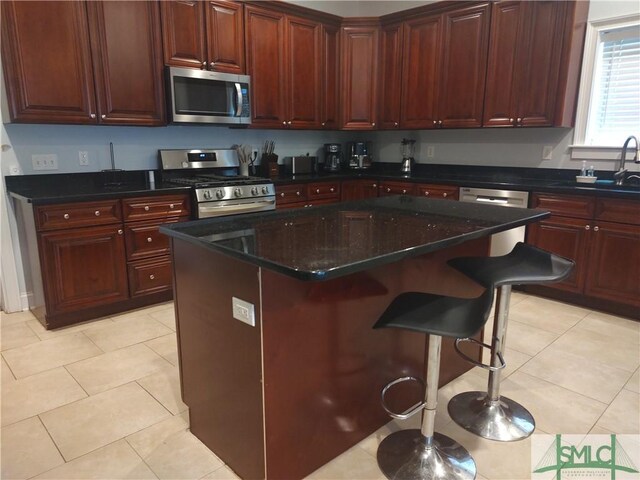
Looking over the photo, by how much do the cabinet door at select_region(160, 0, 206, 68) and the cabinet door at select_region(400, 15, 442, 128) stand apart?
207 cm

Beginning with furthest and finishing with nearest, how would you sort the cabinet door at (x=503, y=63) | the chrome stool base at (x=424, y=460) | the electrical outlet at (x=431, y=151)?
the electrical outlet at (x=431, y=151)
the cabinet door at (x=503, y=63)
the chrome stool base at (x=424, y=460)

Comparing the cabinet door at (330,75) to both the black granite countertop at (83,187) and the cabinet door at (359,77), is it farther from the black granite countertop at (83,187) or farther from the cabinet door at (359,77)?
the black granite countertop at (83,187)

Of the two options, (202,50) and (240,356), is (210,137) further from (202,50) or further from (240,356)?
(240,356)

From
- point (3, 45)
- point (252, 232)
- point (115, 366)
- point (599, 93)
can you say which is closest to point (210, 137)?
point (3, 45)

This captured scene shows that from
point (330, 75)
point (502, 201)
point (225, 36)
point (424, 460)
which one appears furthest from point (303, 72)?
point (424, 460)

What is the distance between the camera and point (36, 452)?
1789mm

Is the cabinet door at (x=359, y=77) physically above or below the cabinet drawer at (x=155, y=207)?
above

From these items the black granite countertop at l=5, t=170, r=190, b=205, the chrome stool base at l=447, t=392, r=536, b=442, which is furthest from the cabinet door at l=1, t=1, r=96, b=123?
the chrome stool base at l=447, t=392, r=536, b=442

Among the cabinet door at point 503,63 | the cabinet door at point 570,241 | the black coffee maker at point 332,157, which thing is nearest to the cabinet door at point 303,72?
the black coffee maker at point 332,157

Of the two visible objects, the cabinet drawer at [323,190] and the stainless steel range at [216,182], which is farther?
the cabinet drawer at [323,190]

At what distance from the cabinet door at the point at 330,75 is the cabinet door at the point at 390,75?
484 millimetres

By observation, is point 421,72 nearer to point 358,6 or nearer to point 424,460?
point 358,6

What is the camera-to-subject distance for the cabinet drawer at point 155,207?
310cm

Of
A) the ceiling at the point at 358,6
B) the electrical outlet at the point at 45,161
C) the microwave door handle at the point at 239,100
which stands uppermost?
the ceiling at the point at 358,6
